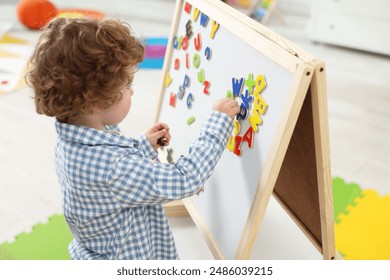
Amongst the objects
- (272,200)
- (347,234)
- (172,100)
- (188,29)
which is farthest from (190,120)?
(347,234)

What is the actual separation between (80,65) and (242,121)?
41 centimetres

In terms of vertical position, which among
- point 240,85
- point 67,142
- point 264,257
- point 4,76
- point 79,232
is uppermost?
point 240,85

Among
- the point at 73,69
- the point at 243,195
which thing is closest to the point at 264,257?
the point at 243,195

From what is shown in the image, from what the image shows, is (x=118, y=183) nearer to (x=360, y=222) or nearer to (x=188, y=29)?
(x=188, y=29)

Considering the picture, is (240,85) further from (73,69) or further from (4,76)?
(4,76)

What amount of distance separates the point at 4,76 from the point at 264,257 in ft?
6.35

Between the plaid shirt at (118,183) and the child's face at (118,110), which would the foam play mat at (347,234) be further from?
the child's face at (118,110)

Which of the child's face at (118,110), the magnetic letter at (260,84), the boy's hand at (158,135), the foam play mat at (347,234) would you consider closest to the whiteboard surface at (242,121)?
the magnetic letter at (260,84)

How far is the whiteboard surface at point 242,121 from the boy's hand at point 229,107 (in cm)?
3

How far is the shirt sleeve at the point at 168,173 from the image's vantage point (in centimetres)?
99

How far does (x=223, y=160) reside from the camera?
126 centimetres

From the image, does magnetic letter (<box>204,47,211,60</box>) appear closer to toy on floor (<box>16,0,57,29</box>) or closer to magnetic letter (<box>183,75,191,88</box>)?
magnetic letter (<box>183,75,191,88</box>)

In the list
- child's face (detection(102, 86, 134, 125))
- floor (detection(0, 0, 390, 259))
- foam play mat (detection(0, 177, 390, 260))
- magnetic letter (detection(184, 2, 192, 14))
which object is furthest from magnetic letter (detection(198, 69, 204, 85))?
foam play mat (detection(0, 177, 390, 260))

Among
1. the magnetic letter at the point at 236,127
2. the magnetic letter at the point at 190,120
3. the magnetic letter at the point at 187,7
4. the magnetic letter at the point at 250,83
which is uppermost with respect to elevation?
the magnetic letter at the point at 187,7
